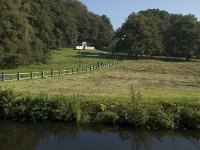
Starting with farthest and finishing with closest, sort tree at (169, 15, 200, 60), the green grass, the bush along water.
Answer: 1. tree at (169, 15, 200, 60)
2. the green grass
3. the bush along water

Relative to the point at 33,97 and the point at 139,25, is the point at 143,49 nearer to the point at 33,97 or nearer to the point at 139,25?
the point at 139,25

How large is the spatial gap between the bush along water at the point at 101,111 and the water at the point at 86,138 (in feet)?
2.21

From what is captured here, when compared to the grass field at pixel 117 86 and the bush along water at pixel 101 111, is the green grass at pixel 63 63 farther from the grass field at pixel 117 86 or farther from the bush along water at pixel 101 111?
the bush along water at pixel 101 111

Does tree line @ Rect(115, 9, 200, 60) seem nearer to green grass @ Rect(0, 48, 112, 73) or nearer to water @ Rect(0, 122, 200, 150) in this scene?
green grass @ Rect(0, 48, 112, 73)

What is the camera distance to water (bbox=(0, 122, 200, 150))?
19.2 meters

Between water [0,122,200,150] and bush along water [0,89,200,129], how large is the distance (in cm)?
67

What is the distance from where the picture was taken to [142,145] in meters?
19.6

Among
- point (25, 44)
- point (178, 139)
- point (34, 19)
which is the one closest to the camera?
point (178, 139)

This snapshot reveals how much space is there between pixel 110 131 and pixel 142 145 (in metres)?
2.86

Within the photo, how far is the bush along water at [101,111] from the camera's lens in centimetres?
2256

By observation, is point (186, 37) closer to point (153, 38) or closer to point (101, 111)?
point (153, 38)

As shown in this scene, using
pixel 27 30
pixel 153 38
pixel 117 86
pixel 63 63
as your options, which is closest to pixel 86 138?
pixel 117 86

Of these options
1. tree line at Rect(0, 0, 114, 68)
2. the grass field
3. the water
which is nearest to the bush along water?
the water

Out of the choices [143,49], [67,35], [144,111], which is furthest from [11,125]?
[67,35]
